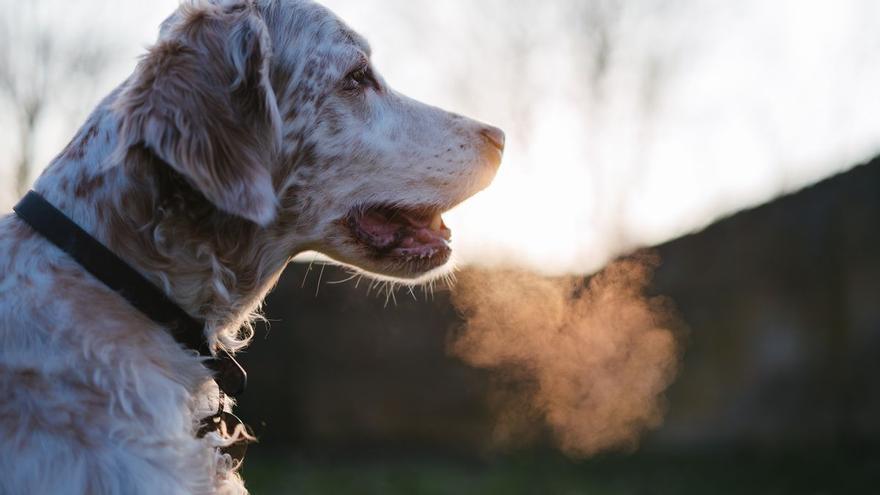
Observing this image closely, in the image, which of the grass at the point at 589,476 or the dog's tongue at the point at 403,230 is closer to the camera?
the dog's tongue at the point at 403,230

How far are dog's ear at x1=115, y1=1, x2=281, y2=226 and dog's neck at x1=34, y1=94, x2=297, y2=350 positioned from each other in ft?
0.28

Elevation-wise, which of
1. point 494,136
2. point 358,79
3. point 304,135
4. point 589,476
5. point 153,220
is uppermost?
point 589,476

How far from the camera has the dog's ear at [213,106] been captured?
6.79ft

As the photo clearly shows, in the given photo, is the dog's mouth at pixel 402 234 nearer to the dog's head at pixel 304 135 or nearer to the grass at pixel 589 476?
the dog's head at pixel 304 135

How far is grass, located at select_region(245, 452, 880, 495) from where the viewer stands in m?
7.03

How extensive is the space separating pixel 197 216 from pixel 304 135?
0.46 metres

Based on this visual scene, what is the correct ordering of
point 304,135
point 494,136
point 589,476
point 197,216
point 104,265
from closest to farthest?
point 104,265 → point 197,216 → point 304,135 → point 494,136 → point 589,476

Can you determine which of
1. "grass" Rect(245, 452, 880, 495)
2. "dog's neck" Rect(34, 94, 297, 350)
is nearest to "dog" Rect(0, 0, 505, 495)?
"dog's neck" Rect(34, 94, 297, 350)

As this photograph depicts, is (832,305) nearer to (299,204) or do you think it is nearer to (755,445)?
(755,445)

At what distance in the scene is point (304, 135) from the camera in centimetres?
252

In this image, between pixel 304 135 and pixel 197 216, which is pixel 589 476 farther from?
pixel 197 216

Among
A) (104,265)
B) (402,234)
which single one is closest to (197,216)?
(104,265)

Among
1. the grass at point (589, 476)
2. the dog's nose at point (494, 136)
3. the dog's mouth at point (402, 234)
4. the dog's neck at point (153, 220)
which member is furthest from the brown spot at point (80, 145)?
the grass at point (589, 476)

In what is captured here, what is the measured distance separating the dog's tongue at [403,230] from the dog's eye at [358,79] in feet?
1.21
